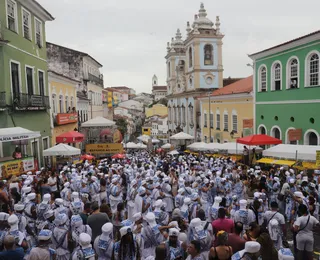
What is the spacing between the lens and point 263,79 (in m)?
26.3

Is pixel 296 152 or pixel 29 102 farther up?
pixel 29 102

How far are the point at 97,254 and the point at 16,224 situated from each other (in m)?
1.64

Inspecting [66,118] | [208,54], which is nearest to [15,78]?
[66,118]

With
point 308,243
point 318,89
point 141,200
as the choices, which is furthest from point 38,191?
point 318,89

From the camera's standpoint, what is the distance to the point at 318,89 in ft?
66.4

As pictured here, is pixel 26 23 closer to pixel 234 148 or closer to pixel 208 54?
pixel 234 148

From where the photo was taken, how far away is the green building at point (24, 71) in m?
16.6

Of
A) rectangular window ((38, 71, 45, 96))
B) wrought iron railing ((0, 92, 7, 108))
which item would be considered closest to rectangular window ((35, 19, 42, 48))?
rectangular window ((38, 71, 45, 96))

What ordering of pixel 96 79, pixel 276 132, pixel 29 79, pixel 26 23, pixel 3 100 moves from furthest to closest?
pixel 96 79, pixel 276 132, pixel 29 79, pixel 26 23, pixel 3 100

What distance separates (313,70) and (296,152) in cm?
862

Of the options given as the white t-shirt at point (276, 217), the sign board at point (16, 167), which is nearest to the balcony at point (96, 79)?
the sign board at point (16, 167)

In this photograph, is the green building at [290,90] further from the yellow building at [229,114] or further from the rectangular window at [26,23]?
the rectangular window at [26,23]

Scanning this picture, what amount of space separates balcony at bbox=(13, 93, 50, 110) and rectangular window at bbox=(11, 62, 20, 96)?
0.33m

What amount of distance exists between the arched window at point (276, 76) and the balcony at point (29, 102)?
1490 cm
